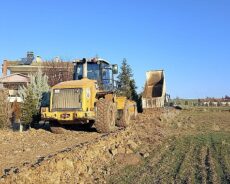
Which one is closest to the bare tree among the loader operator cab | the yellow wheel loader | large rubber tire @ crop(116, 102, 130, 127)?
large rubber tire @ crop(116, 102, 130, 127)

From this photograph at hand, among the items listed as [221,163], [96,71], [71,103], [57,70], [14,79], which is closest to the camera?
[221,163]

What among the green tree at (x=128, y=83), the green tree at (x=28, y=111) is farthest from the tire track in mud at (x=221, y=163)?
the green tree at (x=128, y=83)

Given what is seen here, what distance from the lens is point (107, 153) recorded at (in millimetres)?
11852

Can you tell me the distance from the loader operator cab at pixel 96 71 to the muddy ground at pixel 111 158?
2.10 meters

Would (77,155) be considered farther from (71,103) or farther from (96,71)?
(96,71)

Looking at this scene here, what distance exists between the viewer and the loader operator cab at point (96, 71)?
52.7 ft

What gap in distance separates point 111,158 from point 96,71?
5445 millimetres

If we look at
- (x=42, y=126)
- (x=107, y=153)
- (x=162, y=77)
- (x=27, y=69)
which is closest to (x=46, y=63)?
(x=27, y=69)

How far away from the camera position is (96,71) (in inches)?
637

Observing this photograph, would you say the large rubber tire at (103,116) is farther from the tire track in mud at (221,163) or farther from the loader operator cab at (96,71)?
the tire track in mud at (221,163)

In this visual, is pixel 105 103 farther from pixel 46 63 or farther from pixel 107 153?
pixel 46 63

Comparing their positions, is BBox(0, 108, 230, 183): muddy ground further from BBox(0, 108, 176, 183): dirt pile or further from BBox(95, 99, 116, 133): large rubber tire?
BBox(95, 99, 116, 133): large rubber tire

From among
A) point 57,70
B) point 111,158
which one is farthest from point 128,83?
point 111,158

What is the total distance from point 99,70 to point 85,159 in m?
6.61
